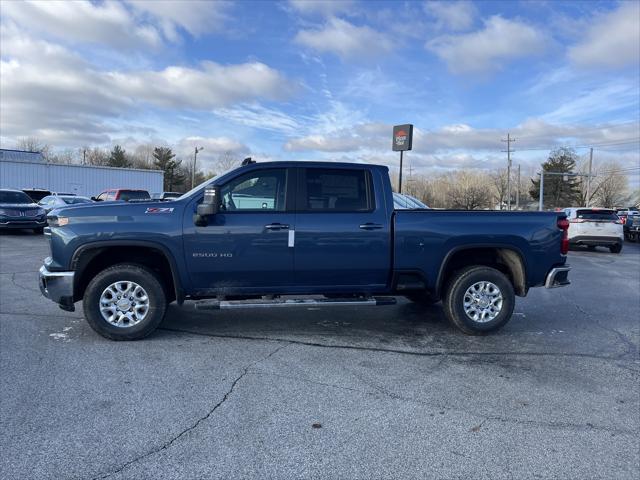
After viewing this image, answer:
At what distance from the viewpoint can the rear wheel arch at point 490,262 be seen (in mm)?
5918

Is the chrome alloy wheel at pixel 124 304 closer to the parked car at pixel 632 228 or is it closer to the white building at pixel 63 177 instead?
the parked car at pixel 632 228

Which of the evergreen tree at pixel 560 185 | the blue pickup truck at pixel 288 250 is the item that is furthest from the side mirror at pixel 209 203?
the evergreen tree at pixel 560 185

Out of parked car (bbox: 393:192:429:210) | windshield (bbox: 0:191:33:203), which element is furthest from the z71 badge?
windshield (bbox: 0:191:33:203)

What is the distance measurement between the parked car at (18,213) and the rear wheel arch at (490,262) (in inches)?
620

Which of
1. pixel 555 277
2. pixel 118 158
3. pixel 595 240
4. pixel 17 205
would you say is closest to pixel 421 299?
pixel 555 277

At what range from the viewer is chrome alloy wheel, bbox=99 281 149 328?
537 centimetres

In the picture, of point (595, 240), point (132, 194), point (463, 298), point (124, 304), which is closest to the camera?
point (124, 304)

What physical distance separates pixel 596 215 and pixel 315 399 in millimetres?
17378

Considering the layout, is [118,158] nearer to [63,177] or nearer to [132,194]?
[63,177]

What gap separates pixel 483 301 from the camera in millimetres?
5945

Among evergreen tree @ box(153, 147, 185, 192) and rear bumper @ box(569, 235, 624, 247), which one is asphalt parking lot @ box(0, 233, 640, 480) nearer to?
rear bumper @ box(569, 235, 624, 247)

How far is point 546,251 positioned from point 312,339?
2966 mm

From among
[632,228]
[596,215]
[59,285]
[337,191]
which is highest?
[337,191]

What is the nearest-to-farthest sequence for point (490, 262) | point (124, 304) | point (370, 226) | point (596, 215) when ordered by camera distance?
1. point (124, 304)
2. point (370, 226)
3. point (490, 262)
4. point (596, 215)
